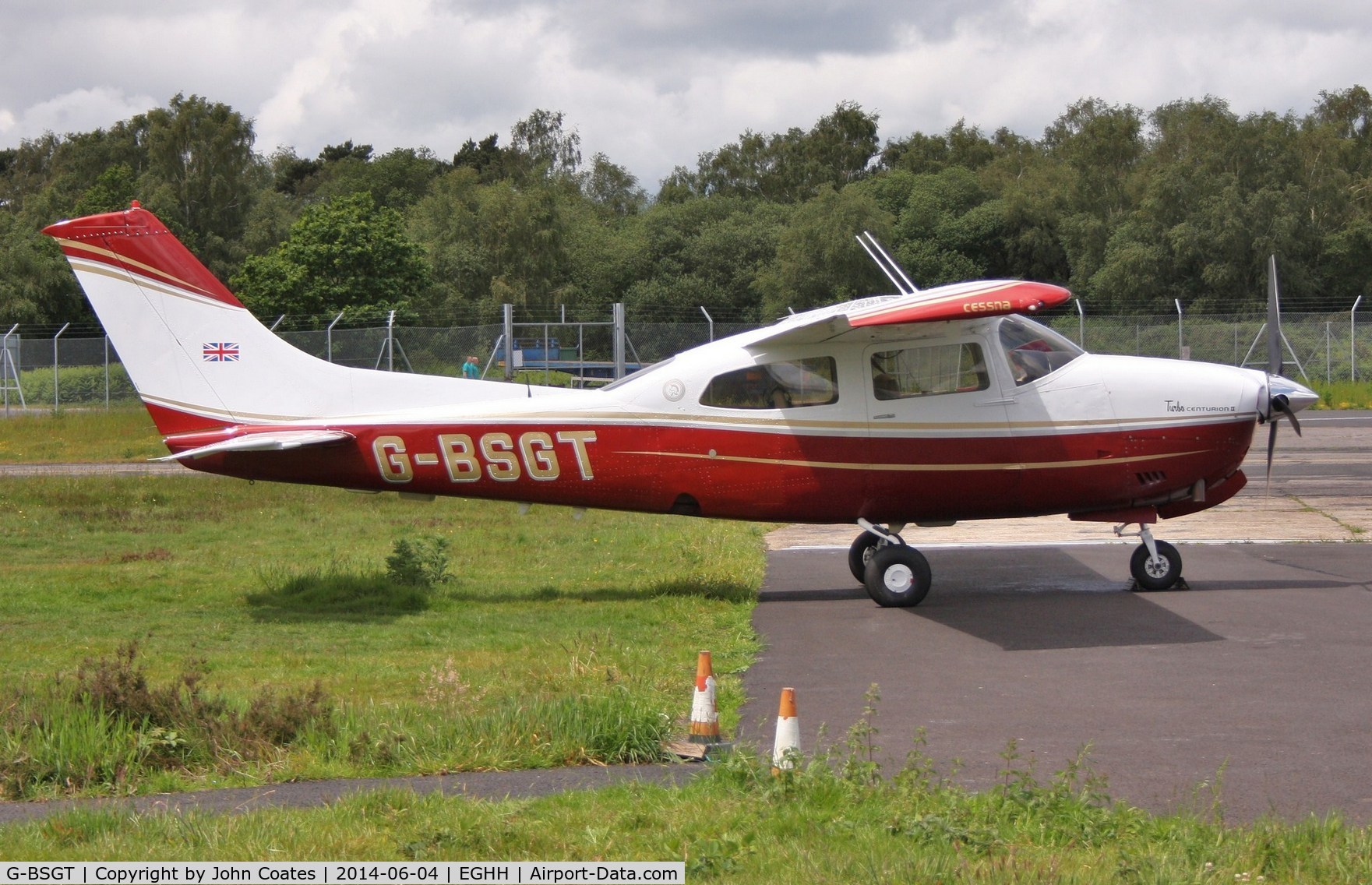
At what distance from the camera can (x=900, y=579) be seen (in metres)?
11.4

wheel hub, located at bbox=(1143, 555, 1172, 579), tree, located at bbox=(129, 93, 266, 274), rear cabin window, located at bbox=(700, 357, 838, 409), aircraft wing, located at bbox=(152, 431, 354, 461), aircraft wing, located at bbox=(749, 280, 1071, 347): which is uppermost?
tree, located at bbox=(129, 93, 266, 274)

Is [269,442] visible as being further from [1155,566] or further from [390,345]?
[390,345]

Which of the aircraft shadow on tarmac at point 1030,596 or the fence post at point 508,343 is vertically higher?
the fence post at point 508,343

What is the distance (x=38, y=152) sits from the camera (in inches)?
4035

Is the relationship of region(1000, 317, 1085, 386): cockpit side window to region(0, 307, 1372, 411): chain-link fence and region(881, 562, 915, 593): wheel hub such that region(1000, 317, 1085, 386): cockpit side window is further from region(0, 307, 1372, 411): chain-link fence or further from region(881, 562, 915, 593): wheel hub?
region(0, 307, 1372, 411): chain-link fence

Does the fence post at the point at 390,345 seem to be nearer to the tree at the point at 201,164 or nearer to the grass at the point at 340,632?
the grass at the point at 340,632

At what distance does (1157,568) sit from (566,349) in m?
23.9

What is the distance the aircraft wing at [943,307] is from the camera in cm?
998

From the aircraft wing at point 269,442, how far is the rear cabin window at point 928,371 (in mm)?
4779

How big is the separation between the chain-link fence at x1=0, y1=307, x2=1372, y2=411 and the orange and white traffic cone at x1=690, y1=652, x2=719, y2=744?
24.0m

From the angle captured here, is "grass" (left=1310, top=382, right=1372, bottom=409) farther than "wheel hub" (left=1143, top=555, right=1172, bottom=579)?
Yes

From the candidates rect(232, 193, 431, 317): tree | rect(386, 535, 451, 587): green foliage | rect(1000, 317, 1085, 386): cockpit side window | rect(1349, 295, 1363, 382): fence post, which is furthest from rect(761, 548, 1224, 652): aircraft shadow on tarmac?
rect(232, 193, 431, 317): tree

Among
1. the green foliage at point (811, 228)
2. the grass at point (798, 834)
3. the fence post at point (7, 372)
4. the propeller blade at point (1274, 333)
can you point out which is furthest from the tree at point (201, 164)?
the grass at point (798, 834)

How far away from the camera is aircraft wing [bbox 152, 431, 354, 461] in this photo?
1079cm
